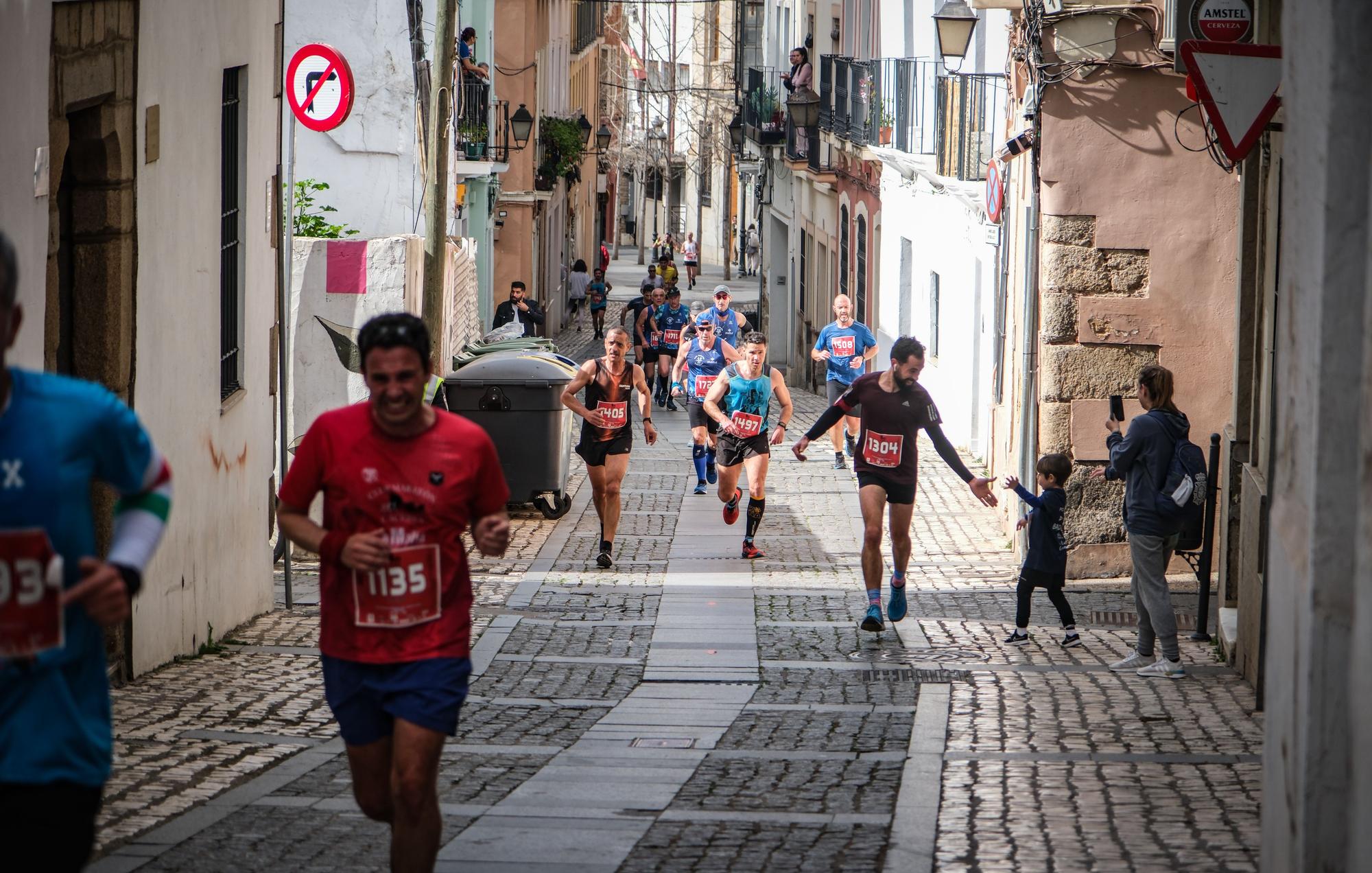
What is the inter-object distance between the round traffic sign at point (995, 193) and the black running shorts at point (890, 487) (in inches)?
226

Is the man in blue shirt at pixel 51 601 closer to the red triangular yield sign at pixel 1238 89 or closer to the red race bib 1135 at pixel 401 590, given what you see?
the red race bib 1135 at pixel 401 590

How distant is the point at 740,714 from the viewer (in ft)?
28.8

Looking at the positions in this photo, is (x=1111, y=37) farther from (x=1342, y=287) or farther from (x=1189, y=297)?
(x=1342, y=287)

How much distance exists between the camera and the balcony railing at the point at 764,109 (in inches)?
1446

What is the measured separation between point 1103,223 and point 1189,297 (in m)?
0.80

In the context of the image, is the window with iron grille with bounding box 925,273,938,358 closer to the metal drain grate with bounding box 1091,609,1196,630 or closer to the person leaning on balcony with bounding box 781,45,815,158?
the person leaning on balcony with bounding box 781,45,815,158

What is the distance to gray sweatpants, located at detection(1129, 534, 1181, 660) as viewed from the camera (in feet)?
31.4

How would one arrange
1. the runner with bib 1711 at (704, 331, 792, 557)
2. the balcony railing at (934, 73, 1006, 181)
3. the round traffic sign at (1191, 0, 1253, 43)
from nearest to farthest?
1. the round traffic sign at (1191, 0, 1253, 43)
2. the runner with bib 1711 at (704, 331, 792, 557)
3. the balcony railing at (934, 73, 1006, 181)

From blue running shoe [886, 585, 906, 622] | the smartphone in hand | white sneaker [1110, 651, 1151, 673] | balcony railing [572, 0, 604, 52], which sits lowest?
white sneaker [1110, 651, 1151, 673]

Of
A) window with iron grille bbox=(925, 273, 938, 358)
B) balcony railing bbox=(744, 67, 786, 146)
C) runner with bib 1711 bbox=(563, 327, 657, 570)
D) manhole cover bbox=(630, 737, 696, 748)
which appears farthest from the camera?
balcony railing bbox=(744, 67, 786, 146)

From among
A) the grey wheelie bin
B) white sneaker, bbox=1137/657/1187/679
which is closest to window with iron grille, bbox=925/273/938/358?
the grey wheelie bin

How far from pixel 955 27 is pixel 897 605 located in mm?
8764

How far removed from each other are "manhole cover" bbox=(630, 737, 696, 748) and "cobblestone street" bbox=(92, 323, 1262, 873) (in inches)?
0.9

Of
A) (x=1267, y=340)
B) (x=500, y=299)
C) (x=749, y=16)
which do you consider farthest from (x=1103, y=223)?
(x=749, y=16)
